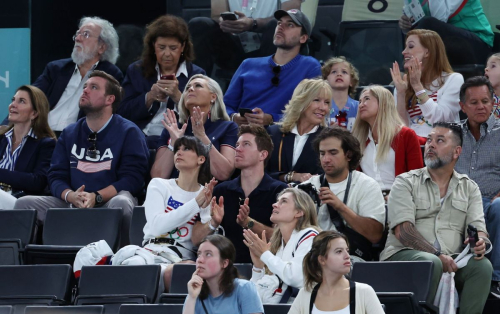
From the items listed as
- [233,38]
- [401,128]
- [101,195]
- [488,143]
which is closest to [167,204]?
[101,195]

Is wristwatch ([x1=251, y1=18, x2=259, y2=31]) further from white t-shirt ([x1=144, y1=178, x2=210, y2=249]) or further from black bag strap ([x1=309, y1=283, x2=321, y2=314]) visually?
black bag strap ([x1=309, y1=283, x2=321, y2=314])

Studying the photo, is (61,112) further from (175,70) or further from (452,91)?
(452,91)

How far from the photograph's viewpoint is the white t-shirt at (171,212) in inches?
211

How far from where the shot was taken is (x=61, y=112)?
23.9 ft

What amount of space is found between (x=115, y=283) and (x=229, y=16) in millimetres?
3115

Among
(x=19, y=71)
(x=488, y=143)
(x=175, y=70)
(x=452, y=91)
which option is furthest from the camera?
(x=19, y=71)

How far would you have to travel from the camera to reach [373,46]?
7.89 meters

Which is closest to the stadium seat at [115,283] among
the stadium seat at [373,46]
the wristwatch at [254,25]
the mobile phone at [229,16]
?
the mobile phone at [229,16]

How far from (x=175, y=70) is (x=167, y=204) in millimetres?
1808

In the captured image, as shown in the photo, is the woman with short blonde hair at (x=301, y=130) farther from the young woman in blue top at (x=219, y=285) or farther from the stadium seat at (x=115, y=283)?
the young woman in blue top at (x=219, y=285)

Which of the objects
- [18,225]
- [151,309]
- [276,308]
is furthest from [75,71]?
[276,308]

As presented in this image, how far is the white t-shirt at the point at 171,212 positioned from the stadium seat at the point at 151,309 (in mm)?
709

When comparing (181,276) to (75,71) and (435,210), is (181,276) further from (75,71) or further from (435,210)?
(75,71)

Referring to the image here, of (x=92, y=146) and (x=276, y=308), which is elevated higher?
(x=92, y=146)
